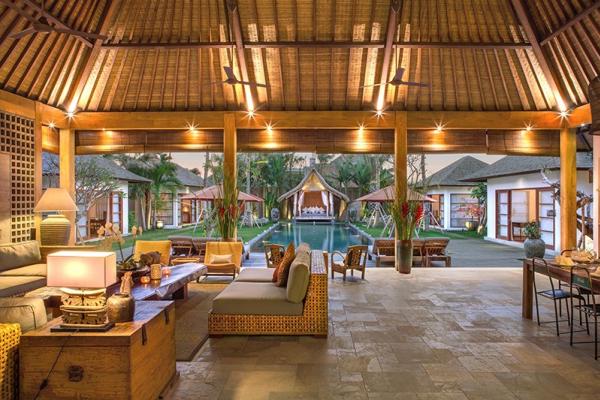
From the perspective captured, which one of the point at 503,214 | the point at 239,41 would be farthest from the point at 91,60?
the point at 503,214

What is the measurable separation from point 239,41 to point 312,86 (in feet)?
6.17

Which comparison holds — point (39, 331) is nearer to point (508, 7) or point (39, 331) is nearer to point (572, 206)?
point (508, 7)

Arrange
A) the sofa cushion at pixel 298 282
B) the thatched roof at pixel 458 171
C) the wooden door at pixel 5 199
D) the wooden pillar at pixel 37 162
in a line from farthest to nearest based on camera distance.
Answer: the thatched roof at pixel 458 171, the wooden pillar at pixel 37 162, the wooden door at pixel 5 199, the sofa cushion at pixel 298 282

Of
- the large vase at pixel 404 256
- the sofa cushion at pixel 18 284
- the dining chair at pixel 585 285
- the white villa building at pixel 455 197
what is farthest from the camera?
the white villa building at pixel 455 197

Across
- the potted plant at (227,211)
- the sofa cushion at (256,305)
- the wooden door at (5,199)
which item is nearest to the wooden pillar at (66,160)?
the wooden door at (5,199)

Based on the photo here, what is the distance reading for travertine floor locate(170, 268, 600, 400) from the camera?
3.05m

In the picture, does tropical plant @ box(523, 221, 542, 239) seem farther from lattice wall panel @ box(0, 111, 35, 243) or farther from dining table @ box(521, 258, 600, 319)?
lattice wall panel @ box(0, 111, 35, 243)

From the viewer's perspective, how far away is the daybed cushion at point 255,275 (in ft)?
17.1

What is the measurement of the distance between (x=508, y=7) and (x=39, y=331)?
A: 9026 millimetres

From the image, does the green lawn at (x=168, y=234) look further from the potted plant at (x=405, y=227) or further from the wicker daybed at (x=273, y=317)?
the wicker daybed at (x=273, y=317)

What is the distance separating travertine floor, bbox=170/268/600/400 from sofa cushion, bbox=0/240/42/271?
3.92 meters

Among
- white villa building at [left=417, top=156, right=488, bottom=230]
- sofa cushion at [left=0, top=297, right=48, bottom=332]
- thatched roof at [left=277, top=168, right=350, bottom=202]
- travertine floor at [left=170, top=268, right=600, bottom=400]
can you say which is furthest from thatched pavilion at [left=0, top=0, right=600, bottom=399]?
thatched roof at [left=277, top=168, right=350, bottom=202]

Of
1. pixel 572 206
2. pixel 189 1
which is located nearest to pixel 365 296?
pixel 572 206

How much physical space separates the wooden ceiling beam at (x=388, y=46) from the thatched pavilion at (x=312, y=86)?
0.08 ft
